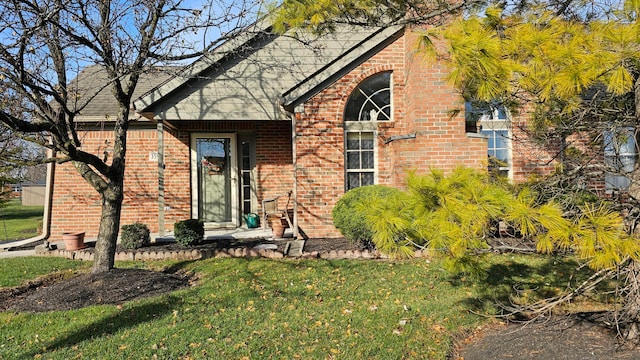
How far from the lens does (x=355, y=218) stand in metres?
7.11

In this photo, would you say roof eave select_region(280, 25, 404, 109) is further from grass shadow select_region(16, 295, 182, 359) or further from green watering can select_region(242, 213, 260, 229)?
grass shadow select_region(16, 295, 182, 359)

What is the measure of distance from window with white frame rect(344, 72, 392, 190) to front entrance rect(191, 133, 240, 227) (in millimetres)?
3419

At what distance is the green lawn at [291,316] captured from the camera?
372 cm

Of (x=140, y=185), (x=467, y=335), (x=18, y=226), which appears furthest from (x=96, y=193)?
(x=467, y=335)

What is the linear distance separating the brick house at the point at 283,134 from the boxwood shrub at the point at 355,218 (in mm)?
658

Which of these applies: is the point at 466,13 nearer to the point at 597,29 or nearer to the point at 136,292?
the point at 597,29

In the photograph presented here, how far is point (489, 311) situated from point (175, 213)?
8157 millimetres

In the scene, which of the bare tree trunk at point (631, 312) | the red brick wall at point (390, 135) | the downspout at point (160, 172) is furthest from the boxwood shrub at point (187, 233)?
the bare tree trunk at point (631, 312)

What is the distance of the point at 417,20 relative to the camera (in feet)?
14.3

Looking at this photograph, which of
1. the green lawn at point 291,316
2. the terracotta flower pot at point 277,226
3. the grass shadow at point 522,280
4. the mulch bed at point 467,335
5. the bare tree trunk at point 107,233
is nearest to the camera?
the mulch bed at point 467,335

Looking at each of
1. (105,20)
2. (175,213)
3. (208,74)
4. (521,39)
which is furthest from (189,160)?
(521,39)

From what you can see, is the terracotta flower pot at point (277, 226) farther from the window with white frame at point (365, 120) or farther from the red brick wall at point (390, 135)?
the window with white frame at point (365, 120)

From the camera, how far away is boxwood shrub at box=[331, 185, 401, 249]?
709 cm

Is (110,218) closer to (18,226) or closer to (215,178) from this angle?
(215,178)
